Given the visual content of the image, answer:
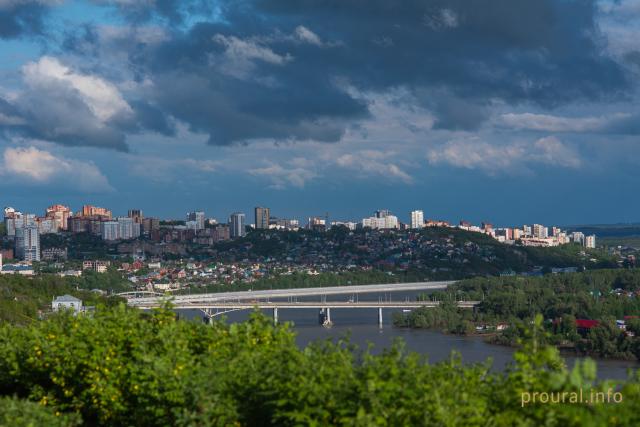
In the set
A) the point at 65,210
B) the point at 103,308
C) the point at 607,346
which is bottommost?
the point at 607,346

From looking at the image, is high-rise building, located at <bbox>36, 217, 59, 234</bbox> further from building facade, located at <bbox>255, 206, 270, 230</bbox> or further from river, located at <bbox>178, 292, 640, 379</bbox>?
river, located at <bbox>178, 292, 640, 379</bbox>

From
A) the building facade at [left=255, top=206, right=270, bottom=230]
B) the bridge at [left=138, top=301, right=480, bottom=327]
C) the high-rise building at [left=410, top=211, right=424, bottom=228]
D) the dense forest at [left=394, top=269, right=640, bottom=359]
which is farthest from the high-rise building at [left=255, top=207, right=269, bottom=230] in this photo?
the bridge at [left=138, top=301, right=480, bottom=327]

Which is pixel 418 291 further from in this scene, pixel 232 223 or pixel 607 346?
pixel 232 223

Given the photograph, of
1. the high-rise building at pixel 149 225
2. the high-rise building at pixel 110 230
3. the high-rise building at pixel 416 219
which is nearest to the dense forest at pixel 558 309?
the high-rise building at pixel 110 230

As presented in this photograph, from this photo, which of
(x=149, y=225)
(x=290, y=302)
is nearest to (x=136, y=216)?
(x=149, y=225)

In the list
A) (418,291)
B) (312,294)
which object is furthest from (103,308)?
(418,291)

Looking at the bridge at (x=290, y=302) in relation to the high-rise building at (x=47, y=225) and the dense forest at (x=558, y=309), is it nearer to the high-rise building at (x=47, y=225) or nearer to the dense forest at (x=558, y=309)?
the dense forest at (x=558, y=309)

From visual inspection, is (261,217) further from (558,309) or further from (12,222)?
(558,309)
